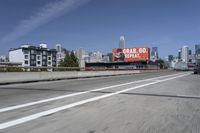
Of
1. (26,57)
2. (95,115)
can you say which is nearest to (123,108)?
(95,115)

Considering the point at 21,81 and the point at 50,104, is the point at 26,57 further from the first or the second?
the point at 50,104

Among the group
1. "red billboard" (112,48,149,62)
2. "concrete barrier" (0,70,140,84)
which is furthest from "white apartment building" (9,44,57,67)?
"concrete barrier" (0,70,140,84)

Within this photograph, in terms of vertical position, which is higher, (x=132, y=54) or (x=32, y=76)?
(x=132, y=54)

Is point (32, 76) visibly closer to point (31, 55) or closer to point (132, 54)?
point (132, 54)

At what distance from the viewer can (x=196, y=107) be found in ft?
28.4

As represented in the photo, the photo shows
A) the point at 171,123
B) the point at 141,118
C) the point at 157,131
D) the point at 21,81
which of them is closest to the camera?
the point at 157,131

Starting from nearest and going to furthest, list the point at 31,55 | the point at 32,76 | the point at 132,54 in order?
the point at 32,76 → the point at 132,54 → the point at 31,55

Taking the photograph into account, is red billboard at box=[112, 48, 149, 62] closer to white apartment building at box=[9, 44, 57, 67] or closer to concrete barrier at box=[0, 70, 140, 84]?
white apartment building at box=[9, 44, 57, 67]

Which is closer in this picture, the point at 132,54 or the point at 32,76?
the point at 32,76

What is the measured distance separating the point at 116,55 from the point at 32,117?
3909 inches

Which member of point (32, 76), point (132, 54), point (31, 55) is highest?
point (31, 55)

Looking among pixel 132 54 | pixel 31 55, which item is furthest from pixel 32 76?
pixel 31 55

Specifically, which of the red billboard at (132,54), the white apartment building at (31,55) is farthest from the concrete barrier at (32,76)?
the white apartment building at (31,55)

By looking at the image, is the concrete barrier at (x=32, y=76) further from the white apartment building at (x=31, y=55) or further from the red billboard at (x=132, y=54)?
the white apartment building at (x=31, y=55)
